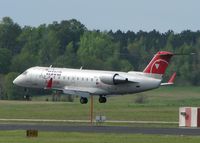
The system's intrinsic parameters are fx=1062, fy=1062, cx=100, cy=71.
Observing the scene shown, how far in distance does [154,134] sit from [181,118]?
45.8ft

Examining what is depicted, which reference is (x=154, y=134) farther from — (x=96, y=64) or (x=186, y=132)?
(x=96, y=64)

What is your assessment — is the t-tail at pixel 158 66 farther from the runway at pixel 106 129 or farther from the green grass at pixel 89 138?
the green grass at pixel 89 138

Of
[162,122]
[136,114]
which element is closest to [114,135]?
[162,122]

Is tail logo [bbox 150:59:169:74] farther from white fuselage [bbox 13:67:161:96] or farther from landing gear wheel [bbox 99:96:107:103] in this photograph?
landing gear wheel [bbox 99:96:107:103]

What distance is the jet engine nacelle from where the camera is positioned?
11038cm

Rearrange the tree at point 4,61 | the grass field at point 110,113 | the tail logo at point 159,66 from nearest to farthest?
the grass field at point 110,113 → the tail logo at point 159,66 → the tree at point 4,61

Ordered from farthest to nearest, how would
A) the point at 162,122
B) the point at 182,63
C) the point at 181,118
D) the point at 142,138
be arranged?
the point at 182,63 → the point at 162,122 → the point at 181,118 → the point at 142,138

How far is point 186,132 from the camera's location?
69.3 meters

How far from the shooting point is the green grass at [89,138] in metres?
58.5

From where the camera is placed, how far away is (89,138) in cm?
6122

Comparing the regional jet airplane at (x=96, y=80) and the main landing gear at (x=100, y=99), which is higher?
the regional jet airplane at (x=96, y=80)

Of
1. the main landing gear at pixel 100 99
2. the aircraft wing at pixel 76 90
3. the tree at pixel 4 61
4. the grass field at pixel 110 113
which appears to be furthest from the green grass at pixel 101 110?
the tree at pixel 4 61

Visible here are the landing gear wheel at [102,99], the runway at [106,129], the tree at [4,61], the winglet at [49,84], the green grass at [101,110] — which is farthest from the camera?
the tree at [4,61]

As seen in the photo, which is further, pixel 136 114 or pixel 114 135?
pixel 136 114
